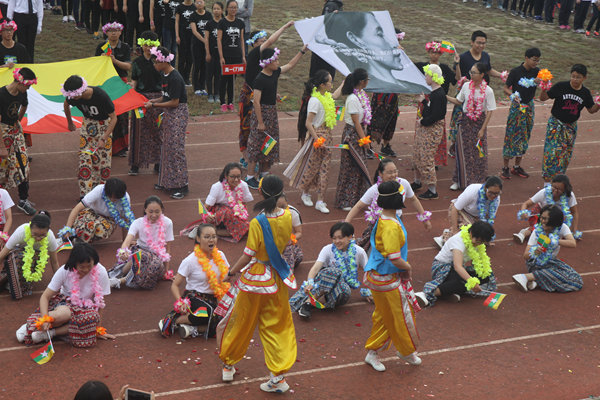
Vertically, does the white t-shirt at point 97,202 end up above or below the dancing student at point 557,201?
below

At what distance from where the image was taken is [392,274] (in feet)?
18.1

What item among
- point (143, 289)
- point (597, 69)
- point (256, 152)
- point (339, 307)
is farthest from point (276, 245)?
point (597, 69)

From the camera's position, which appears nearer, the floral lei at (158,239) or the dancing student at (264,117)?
the floral lei at (158,239)

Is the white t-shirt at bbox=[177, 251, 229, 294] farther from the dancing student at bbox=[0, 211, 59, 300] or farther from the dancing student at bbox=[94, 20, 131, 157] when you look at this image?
the dancing student at bbox=[94, 20, 131, 157]

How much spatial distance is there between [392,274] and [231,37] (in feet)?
28.9

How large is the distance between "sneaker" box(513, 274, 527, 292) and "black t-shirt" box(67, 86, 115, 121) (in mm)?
5676

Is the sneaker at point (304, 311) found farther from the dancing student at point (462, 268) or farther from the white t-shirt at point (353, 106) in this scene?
the white t-shirt at point (353, 106)

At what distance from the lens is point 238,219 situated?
830 centimetres

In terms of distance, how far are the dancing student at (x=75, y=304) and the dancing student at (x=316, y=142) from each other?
4.12 meters

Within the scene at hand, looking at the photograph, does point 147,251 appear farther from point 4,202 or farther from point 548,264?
point 548,264

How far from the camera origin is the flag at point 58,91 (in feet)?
31.0

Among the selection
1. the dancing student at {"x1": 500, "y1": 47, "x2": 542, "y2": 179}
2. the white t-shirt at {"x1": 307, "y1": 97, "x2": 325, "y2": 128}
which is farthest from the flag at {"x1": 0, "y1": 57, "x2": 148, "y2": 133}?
the dancing student at {"x1": 500, "y1": 47, "x2": 542, "y2": 179}

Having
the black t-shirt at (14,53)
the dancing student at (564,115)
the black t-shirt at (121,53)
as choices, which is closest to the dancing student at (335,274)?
the dancing student at (564,115)

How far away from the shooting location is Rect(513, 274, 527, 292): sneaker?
741 centimetres
